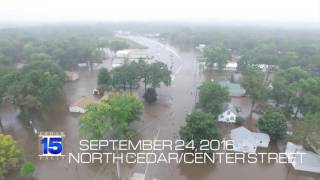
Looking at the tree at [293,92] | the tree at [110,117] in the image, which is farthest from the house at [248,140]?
the tree at [110,117]

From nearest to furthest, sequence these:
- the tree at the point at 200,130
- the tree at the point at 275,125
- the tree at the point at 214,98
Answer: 1. the tree at the point at 200,130
2. the tree at the point at 275,125
3. the tree at the point at 214,98

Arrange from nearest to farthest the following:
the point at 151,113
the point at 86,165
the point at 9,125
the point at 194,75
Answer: the point at 86,165
the point at 9,125
the point at 151,113
the point at 194,75

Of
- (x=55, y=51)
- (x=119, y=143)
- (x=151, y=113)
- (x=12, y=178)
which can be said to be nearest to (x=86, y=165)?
(x=119, y=143)

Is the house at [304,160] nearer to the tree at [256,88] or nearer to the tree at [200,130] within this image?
the tree at [200,130]

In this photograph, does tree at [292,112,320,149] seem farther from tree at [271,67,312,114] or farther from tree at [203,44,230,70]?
tree at [203,44,230,70]

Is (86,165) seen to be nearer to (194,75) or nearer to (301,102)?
(301,102)
